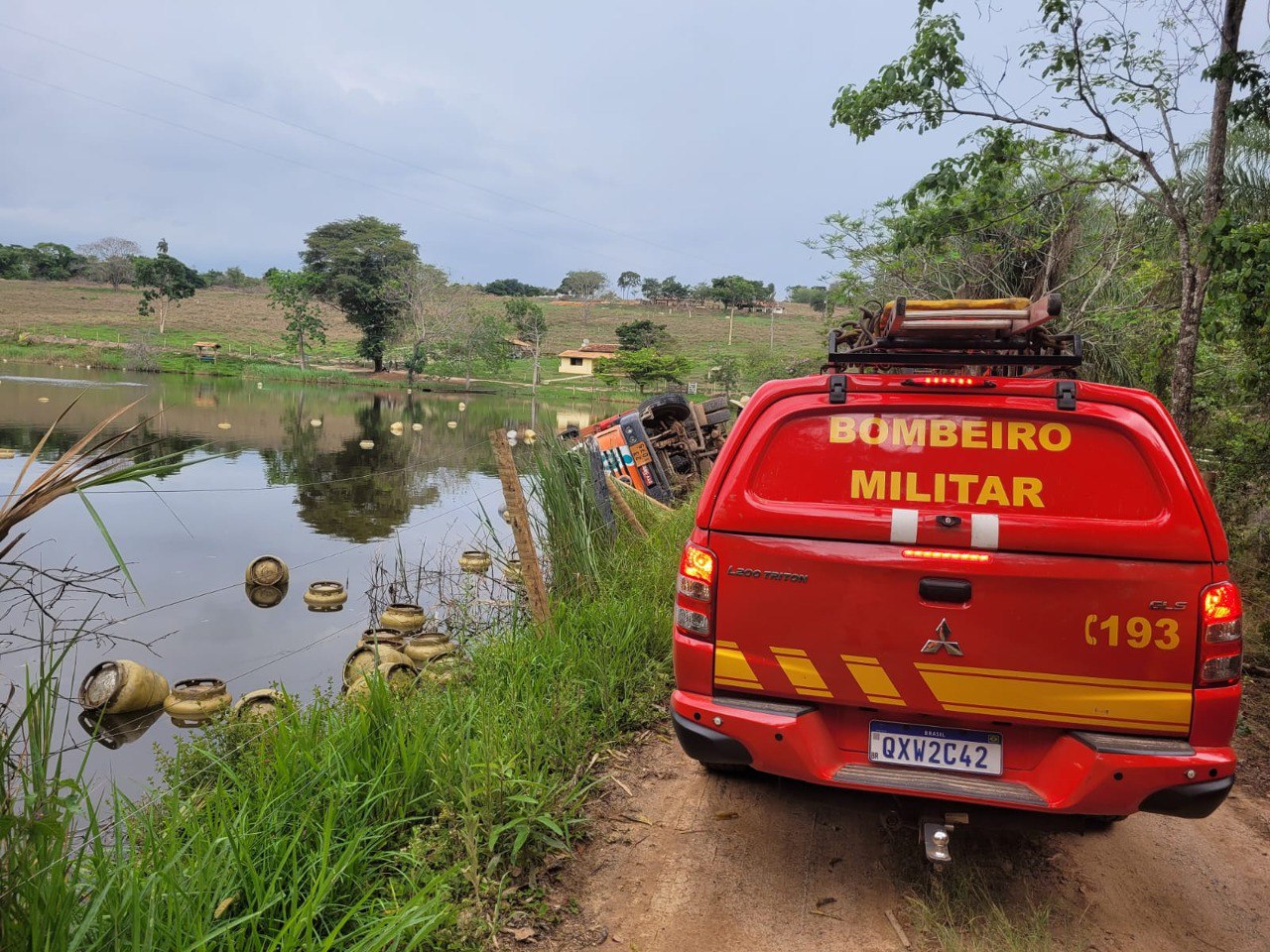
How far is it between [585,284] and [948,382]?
123 metres

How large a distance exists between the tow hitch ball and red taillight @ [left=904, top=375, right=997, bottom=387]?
1531 mm

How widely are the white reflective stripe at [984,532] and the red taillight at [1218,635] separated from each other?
Answer: 2.20 ft

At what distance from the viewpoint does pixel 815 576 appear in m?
2.99

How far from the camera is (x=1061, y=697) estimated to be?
2.83 m

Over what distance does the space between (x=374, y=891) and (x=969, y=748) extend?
2174mm

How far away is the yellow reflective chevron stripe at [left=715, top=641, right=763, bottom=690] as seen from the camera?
10.1ft

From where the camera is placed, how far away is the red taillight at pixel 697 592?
3.13 meters

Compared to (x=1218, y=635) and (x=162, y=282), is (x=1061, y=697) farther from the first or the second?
(x=162, y=282)

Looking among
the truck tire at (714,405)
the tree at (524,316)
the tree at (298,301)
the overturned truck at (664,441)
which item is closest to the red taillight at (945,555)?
the overturned truck at (664,441)

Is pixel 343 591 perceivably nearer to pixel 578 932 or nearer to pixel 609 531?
pixel 609 531

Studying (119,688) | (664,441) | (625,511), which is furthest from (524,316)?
(119,688)

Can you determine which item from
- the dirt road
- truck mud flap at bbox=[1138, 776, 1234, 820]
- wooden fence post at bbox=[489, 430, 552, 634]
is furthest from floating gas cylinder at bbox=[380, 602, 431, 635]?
truck mud flap at bbox=[1138, 776, 1234, 820]

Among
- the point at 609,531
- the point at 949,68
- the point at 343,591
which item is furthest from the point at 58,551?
the point at 949,68

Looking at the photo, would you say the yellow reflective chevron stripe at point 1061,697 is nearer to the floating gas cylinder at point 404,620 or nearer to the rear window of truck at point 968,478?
the rear window of truck at point 968,478
